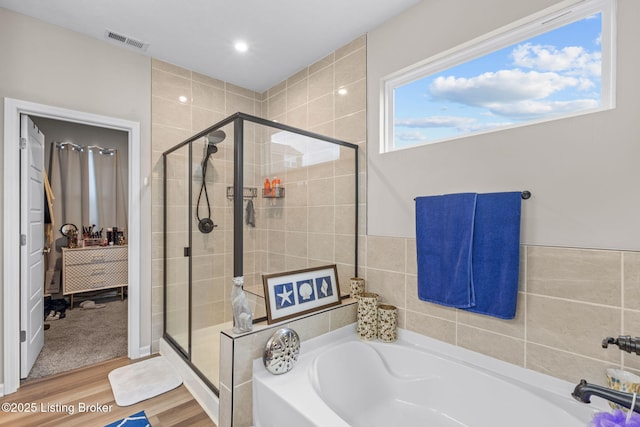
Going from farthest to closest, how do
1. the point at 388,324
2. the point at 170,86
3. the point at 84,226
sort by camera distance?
the point at 84,226 → the point at 170,86 → the point at 388,324

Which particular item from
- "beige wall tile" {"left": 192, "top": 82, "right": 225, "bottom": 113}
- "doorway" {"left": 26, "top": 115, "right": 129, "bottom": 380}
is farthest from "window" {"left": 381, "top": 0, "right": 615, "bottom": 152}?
"doorway" {"left": 26, "top": 115, "right": 129, "bottom": 380}

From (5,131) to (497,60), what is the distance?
322 centimetres

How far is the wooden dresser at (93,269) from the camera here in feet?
13.0

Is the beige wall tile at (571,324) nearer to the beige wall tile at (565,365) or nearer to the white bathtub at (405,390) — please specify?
the beige wall tile at (565,365)

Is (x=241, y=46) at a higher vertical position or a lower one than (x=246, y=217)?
higher

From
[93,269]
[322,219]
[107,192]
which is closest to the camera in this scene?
[322,219]

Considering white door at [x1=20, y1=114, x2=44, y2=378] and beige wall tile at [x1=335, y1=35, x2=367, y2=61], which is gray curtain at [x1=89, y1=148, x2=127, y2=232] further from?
beige wall tile at [x1=335, y1=35, x2=367, y2=61]

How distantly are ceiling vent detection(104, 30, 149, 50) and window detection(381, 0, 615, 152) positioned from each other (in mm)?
2036

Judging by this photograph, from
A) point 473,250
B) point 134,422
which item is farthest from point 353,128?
point 134,422

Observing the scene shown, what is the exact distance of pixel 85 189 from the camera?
175 inches

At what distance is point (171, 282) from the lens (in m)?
2.66

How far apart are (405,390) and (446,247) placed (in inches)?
36.0

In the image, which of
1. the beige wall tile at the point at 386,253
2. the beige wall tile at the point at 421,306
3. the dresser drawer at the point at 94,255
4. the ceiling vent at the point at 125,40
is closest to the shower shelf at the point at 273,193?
the beige wall tile at the point at 386,253

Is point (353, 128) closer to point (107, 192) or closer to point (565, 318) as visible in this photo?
point (565, 318)
